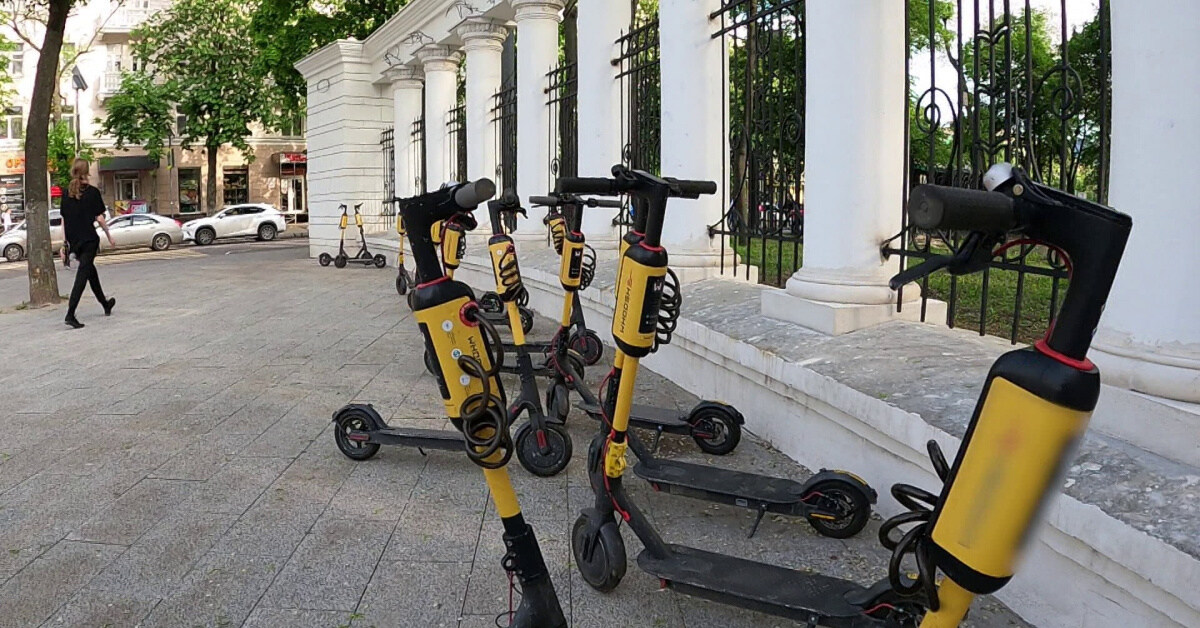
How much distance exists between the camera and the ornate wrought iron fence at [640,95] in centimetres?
840

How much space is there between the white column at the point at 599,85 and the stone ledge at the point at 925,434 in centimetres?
293

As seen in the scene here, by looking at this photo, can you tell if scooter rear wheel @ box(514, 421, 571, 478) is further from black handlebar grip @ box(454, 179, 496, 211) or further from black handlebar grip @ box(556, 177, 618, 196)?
black handlebar grip @ box(454, 179, 496, 211)

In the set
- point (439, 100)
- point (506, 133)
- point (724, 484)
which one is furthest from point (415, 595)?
point (439, 100)

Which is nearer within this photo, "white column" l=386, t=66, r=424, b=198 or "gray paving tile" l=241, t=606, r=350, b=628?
"gray paving tile" l=241, t=606, r=350, b=628

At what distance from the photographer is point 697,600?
3129mm

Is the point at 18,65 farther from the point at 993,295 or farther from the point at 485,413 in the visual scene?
the point at 485,413

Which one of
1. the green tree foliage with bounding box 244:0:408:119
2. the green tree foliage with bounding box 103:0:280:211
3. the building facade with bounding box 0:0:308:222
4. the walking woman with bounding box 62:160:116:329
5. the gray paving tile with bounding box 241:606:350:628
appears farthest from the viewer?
the building facade with bounding box 0:0:308:222

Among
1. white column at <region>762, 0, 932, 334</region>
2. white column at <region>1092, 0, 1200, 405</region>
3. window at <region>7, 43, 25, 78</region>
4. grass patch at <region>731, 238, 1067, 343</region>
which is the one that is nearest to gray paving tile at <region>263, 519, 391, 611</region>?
white column at <region>762, 0, 932, 334</region>

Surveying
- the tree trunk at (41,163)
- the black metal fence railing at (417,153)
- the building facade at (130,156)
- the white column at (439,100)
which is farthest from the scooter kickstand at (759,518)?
the building facade at (130,156)

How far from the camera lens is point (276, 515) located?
4016 mm

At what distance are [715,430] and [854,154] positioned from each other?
1.56 meters

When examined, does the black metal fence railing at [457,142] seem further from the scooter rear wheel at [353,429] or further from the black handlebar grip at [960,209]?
the black handlebar grip at [960,209]

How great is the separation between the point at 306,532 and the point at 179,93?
134ft

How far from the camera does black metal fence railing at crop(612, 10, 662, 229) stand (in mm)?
8398
